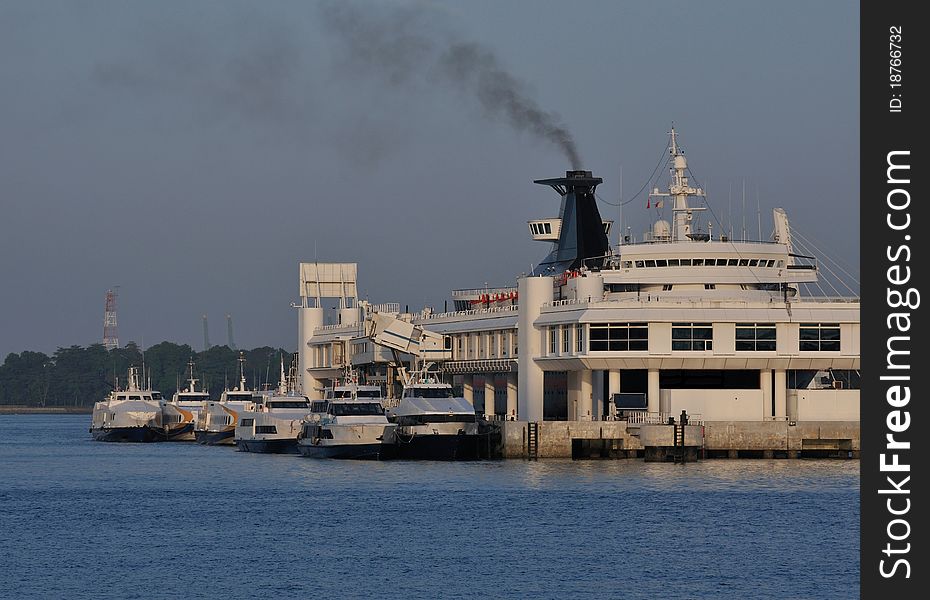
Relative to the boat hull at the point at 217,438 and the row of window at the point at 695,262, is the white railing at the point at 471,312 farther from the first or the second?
the boat hull at the point at 217,438

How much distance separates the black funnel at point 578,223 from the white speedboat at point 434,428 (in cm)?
2459

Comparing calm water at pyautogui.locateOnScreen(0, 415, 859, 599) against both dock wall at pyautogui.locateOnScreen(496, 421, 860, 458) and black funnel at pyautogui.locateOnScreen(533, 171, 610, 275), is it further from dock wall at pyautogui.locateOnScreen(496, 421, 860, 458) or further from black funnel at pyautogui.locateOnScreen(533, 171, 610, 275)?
black funnel at pyautogui.locateOnScreen(533, 171, 610, 275)

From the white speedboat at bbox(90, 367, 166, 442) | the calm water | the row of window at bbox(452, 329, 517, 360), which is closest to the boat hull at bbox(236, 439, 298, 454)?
the row of window at bbox(452, 329, 517, 360)

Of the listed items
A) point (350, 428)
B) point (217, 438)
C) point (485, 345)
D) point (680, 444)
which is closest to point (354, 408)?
point (350, 428)

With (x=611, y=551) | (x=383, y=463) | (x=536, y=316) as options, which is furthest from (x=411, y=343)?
(x=611, y=551)

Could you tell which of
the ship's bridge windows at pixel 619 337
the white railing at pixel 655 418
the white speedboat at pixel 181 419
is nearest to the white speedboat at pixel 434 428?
the ship's bridge windows at pixel 619 337

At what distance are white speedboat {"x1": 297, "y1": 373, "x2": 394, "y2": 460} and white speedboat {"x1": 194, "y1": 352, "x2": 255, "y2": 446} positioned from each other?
1386 inches

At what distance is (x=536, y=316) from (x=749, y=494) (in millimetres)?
34677

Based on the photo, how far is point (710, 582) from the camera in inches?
2227

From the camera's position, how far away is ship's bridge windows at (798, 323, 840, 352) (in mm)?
106812

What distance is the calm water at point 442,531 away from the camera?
185 ft

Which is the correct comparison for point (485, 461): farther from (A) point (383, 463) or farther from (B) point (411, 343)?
(B) point (411, 343)
